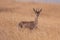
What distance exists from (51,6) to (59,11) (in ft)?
1.65

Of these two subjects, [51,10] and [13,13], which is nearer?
[13,13]

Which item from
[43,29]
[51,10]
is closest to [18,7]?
[51,10]

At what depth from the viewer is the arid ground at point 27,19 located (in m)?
3.51

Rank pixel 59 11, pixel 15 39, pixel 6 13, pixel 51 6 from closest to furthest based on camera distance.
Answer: pixel 15 39, pixel 6 13, pixel 59 11, pixel 51 6

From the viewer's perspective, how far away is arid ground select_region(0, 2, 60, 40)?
351cm

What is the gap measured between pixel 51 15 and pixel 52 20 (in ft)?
1.42

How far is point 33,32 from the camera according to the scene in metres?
3.62

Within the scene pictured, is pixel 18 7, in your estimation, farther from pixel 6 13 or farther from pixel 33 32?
pixel 33 32

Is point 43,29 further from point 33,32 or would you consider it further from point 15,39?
point 15,39

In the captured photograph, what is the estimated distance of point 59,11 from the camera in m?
5.17

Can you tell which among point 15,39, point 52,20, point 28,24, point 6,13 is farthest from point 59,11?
point 15,39

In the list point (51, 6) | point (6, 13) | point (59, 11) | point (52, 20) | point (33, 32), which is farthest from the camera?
point (51, 6)

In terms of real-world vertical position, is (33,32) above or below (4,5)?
below

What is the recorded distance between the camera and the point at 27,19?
431cm
